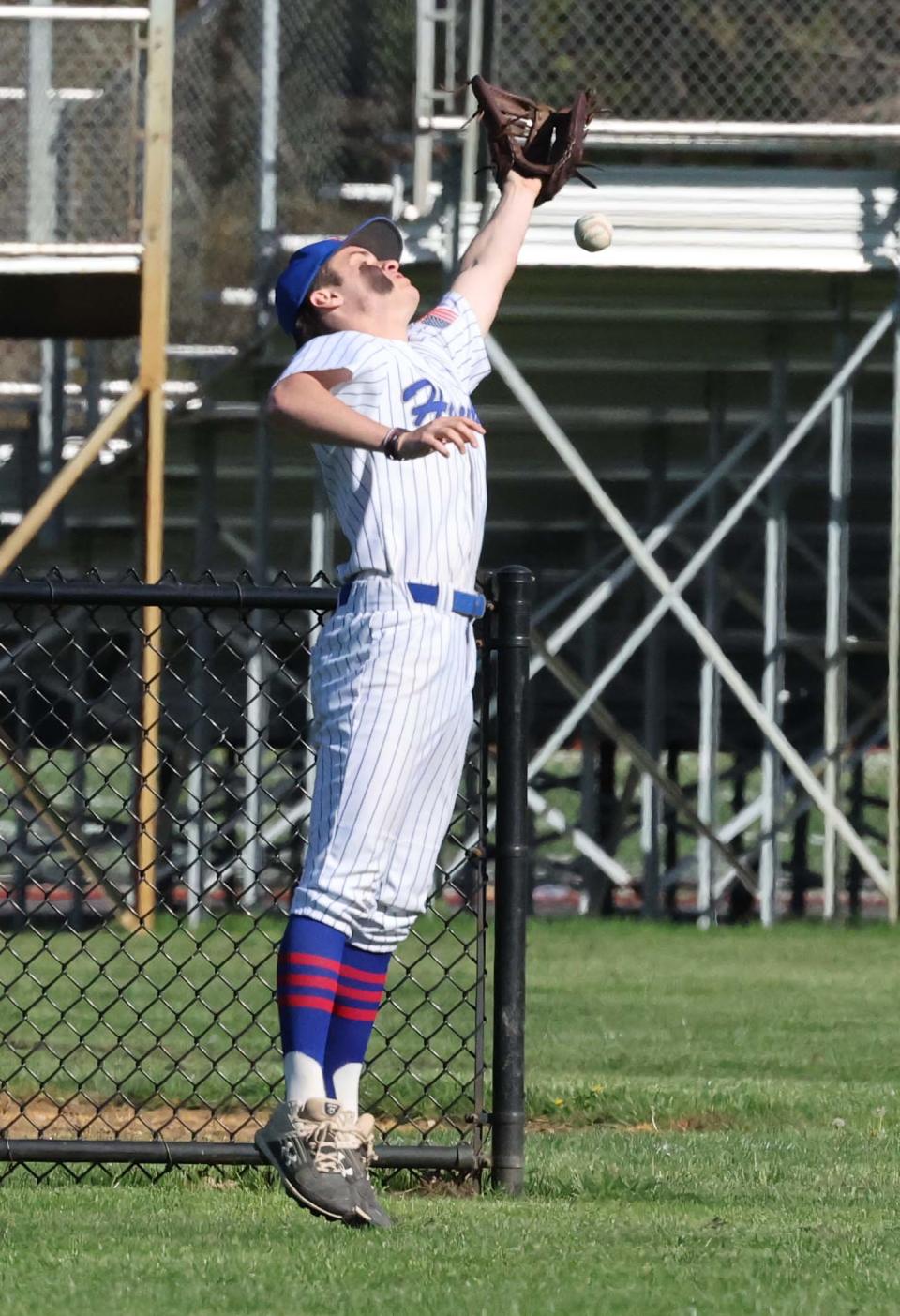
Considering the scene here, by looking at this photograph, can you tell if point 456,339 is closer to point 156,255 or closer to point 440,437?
point 440,437

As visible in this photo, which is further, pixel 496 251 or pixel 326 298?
pixel 496 251

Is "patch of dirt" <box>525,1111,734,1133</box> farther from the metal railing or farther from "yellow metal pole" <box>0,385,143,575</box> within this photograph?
"yellow metal pole" <box>0,385,143,575</box>

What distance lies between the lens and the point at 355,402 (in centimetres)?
473

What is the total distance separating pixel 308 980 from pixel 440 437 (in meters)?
1.16

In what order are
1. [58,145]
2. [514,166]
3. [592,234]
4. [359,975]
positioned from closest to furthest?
[359,975] < [514,166] < [592,234] < [58,145]

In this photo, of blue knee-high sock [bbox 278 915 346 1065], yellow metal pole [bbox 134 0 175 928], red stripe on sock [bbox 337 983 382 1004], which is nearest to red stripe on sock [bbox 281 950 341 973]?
blue knee-high sock [bbox 278 915 346 1065]

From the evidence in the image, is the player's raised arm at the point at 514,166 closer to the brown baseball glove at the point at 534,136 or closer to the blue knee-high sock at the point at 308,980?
the brown baseball glove at the point at 534,136

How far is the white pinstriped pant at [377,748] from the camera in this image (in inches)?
180

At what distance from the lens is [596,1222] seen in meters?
4.76

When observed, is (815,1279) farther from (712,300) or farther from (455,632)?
(712,300)

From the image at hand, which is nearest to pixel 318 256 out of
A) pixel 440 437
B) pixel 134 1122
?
pixel 440 437

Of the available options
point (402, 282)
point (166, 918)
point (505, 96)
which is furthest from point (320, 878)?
point (166, 918)

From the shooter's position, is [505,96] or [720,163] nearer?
[505,96]

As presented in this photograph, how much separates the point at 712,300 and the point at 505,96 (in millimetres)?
8579
